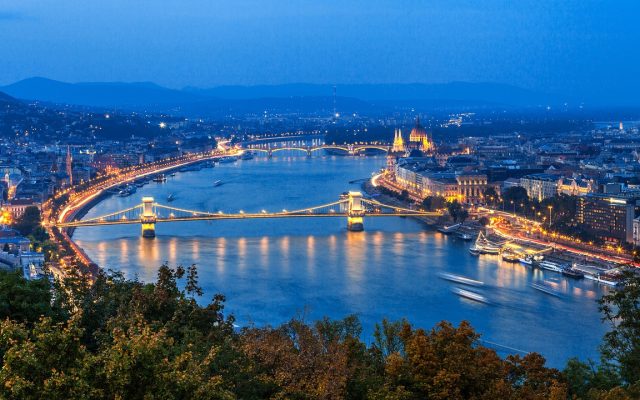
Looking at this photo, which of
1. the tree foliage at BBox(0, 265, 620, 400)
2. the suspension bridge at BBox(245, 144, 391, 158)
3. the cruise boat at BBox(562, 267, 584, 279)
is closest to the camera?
Answer: the tree foliage at BBox(0, 265, 620, 400)

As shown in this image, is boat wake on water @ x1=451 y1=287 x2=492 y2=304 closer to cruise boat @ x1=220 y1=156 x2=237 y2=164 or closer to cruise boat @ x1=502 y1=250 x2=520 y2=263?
cruise boat @ x1=502 y1=250 x2=520 y2=263

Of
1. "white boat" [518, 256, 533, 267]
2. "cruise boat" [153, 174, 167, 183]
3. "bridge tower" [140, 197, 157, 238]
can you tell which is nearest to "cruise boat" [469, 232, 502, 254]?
"white boat" [518, 256, 533, 267]

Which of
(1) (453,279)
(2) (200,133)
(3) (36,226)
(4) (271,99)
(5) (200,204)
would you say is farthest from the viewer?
(4) (271,99)

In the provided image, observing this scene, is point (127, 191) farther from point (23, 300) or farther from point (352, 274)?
Answer: point (23, 300)

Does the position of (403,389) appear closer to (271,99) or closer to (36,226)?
(36,226)

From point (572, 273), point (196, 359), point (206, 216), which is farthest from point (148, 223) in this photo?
point (196, 359)

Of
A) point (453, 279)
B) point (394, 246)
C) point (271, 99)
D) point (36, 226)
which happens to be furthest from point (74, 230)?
point (271, 99)
